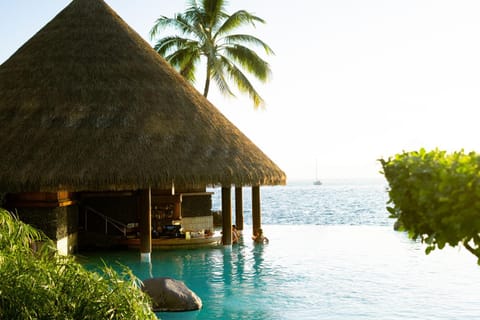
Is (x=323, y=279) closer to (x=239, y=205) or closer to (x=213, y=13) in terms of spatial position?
(x=239, y=205)

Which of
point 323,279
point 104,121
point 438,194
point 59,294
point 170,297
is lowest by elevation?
point 323,279

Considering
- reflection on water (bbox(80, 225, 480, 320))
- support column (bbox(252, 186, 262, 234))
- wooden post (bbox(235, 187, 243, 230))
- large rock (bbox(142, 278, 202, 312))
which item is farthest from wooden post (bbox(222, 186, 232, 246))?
large rock (bbox(142, 278, 202, 312))

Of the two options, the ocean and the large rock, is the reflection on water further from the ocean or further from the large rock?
the large rock

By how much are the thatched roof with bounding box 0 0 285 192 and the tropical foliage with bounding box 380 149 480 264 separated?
9776mm

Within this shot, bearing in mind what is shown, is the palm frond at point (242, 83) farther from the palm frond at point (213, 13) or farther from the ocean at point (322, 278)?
the ocean at point (322, 278)

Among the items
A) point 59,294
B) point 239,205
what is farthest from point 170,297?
point 239,205

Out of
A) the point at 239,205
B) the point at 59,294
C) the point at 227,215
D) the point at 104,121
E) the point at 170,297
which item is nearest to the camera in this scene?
the point at 59,294

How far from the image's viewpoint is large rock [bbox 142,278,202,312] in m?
9.66

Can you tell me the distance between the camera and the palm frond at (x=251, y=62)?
2344 centimetres

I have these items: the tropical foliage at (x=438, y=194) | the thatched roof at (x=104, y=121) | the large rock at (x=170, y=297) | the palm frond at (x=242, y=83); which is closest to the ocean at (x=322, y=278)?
the large rock at (x=170, y=297)

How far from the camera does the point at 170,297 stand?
31.9 ft

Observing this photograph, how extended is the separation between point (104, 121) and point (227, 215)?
4.01 meters

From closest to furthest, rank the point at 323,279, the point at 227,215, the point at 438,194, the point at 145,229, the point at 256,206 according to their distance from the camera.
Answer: the point at 438,194
the point at 323,279
the point at 145,229
the point at 227,215
the point at 256,206

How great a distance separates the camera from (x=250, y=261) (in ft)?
48.2
